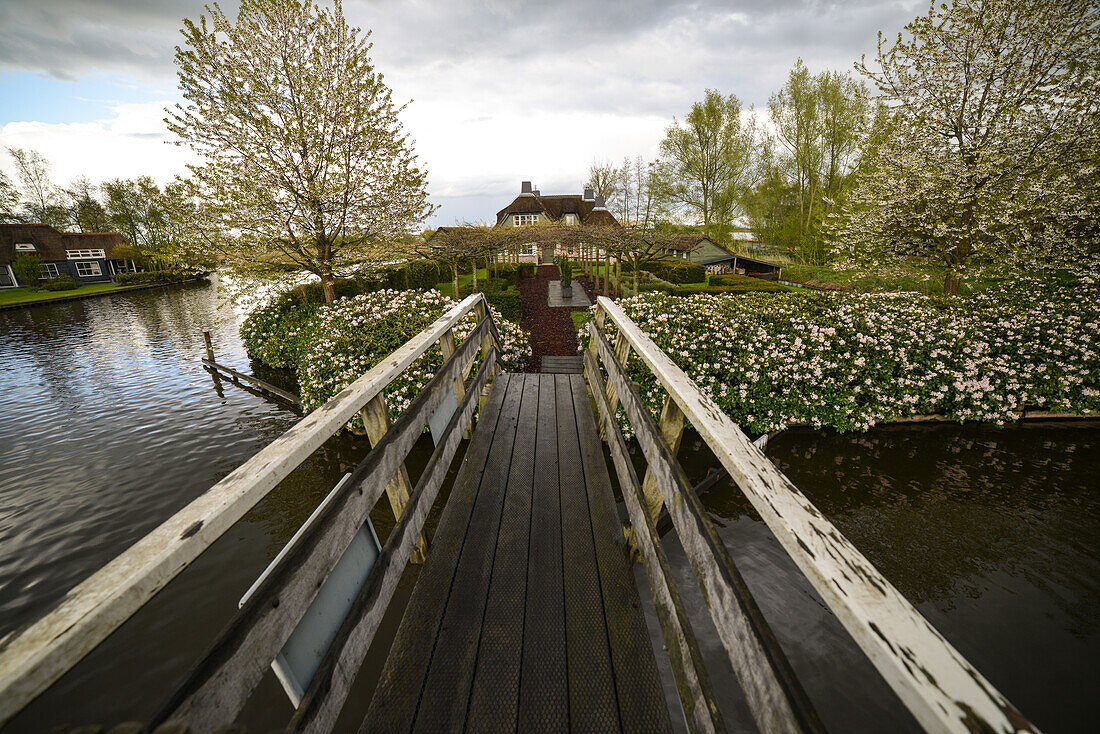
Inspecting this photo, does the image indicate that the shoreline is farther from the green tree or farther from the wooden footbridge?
the wooden footbridge

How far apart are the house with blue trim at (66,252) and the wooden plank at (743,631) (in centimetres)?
5607

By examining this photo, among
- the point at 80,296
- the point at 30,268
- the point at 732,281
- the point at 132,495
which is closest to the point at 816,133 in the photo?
the point at 732,281

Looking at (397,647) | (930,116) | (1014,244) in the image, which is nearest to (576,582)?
(397,647)

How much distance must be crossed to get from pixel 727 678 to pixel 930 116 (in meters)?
17.2

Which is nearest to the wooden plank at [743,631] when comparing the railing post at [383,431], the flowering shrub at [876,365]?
the railing post at [383,431]

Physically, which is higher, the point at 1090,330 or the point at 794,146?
the point at 794,146

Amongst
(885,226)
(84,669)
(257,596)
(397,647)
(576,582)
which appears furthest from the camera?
(885,226)

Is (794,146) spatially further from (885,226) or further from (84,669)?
(84,669)

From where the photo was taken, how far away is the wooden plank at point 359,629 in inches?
50.9

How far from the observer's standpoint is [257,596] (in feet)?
3.81

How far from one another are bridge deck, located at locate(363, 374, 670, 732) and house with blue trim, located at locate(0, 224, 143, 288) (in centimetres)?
5465

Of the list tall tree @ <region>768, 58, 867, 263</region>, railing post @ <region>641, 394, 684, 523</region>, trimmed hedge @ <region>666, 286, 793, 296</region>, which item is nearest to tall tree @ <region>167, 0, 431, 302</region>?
railing post @ <region>641, 394, 684, 523</region>

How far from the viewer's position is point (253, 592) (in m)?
1.18

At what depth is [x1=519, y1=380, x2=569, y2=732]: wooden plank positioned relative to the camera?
1674 millimetres
